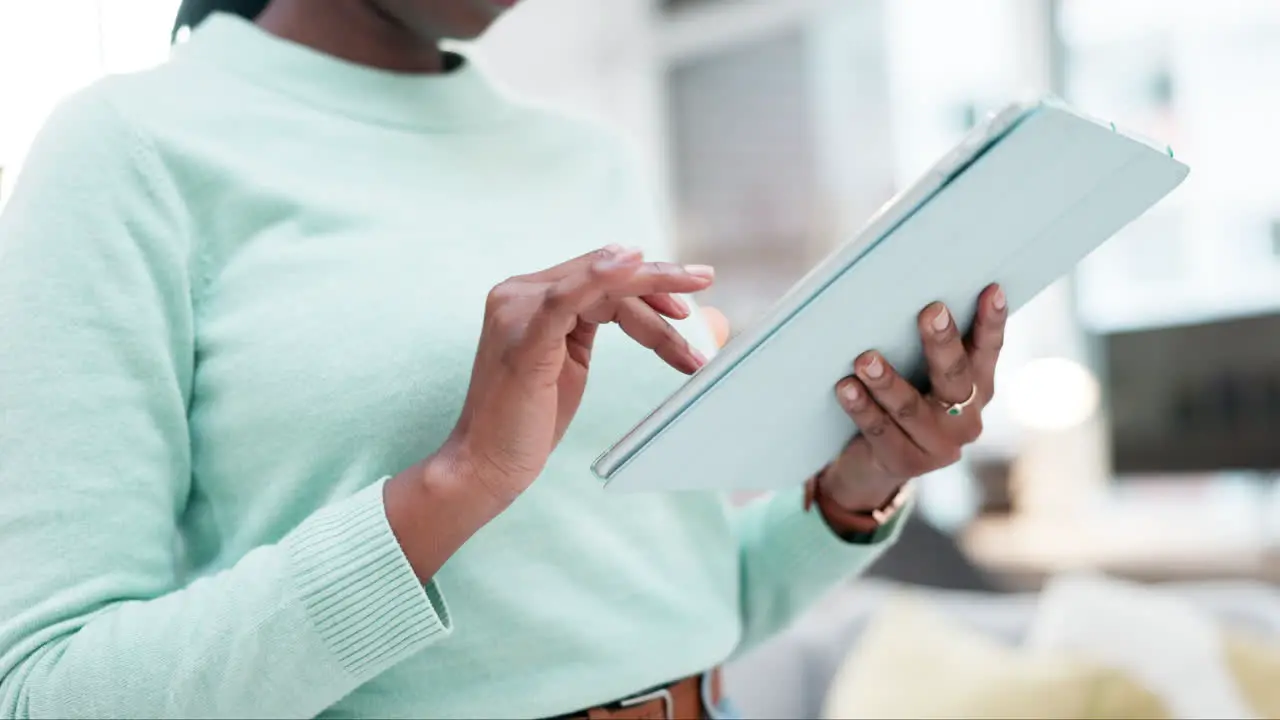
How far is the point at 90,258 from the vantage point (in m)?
0.57

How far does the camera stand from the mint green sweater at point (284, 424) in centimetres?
54

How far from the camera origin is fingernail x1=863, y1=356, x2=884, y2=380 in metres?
0.59

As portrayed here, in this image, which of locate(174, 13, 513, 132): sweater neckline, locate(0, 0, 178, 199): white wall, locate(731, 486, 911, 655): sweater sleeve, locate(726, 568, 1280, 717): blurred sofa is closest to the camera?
locate(174, 13, 513, 132): sweater neckline

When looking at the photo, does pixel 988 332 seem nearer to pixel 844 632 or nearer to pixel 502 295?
pixel 502 295

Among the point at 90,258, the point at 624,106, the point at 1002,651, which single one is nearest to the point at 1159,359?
→ the point at 1002,651

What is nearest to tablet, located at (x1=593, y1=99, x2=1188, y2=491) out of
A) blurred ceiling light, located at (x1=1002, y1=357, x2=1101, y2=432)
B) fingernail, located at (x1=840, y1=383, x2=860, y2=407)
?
fingernail, located at (x1=840, y1=383, x2=860, y2=407)

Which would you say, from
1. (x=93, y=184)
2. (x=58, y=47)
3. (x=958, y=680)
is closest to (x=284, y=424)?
(x=93, y=184)

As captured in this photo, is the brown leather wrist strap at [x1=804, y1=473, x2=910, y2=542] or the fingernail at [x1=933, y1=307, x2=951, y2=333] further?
the brown leather wrist strap at [x1=804, y1=473, x2=910, y2=542]

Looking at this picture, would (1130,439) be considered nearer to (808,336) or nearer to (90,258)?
(808,336)

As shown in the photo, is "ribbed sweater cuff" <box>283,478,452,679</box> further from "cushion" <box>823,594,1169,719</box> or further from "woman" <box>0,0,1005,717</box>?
"cushion" <box>823,594,1169,719</box>

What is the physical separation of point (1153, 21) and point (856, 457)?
2493 mm

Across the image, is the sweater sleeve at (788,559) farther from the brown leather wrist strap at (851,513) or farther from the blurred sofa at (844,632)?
the blurred sofa at (844,632)

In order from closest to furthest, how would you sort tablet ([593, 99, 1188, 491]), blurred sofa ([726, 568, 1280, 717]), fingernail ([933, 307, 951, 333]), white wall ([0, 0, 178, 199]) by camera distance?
tablet ([593, 99, 1188, 491])
fingernail ([933, 307, 951, 333])
white wall ([0, 0, 178, 199])
blurred sofa ([726, 568, 1280, 717])

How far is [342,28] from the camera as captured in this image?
0.74m
